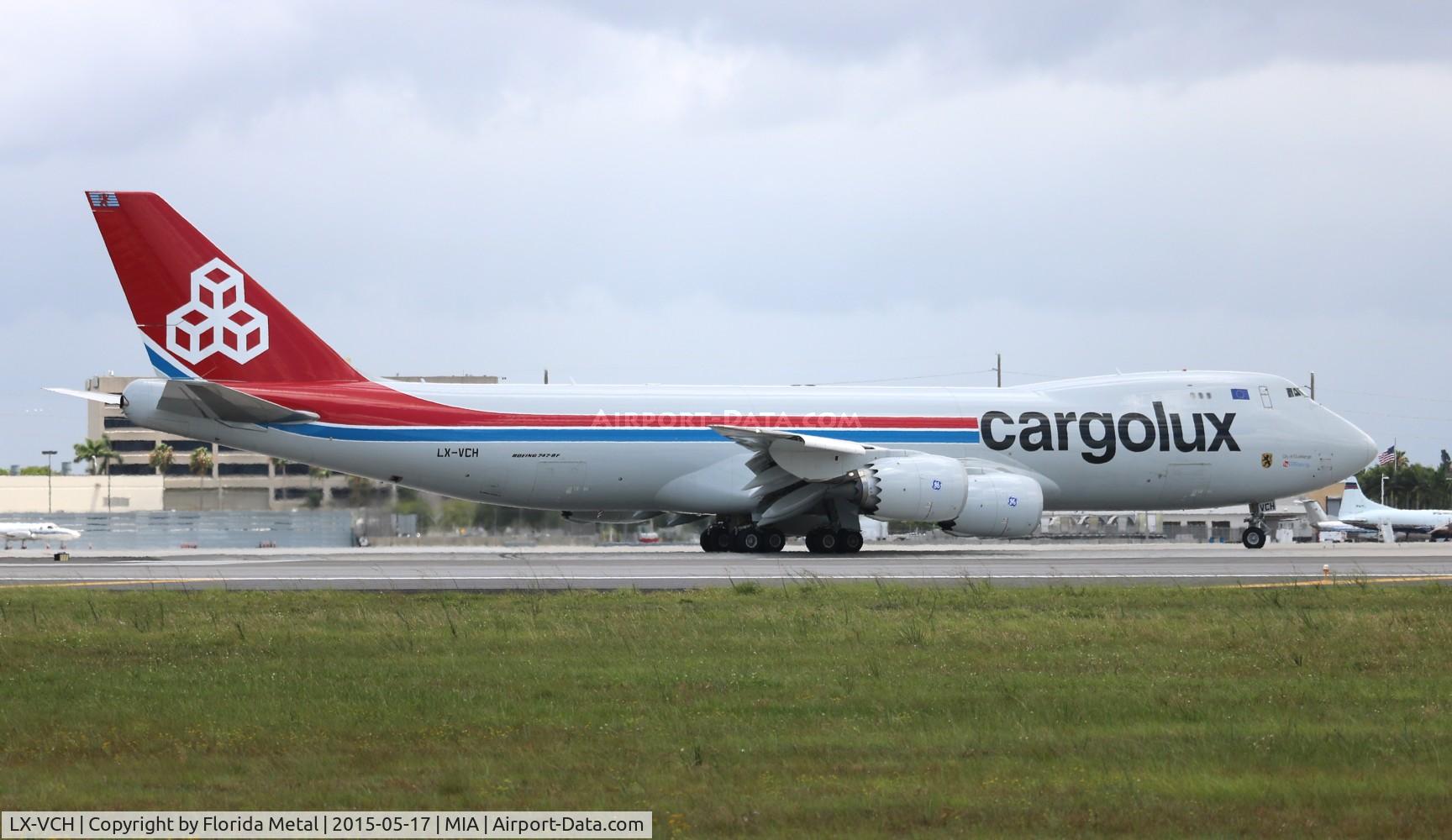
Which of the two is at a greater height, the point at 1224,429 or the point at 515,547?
the point at 1224,429

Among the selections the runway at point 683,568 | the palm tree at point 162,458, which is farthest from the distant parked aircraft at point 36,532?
the palm tree at point 162,458

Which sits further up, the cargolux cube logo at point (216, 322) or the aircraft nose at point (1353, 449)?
the cargolux cube logo at point (216, 322)

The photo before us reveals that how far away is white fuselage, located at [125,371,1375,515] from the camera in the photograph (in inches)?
1239

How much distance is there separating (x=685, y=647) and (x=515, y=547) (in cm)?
2250

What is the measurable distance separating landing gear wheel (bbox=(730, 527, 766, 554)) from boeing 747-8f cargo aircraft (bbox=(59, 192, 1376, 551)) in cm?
4

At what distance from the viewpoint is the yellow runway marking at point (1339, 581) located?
68.5 ft

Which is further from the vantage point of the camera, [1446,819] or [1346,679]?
[1346,679]

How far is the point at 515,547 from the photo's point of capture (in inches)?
1409

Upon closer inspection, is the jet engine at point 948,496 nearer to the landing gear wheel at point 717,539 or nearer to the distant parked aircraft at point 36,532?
the landing gear wheel at point 717,539

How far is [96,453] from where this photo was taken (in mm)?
111438

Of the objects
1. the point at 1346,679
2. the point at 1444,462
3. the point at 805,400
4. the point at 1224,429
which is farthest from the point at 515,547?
the point at 1444,462

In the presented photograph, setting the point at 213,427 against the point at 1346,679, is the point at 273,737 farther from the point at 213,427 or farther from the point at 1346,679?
the point at 213,427

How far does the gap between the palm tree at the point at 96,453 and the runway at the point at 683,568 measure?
3060 inches

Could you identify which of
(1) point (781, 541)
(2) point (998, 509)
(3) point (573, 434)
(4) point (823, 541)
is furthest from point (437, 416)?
(2) point (998, 509)
